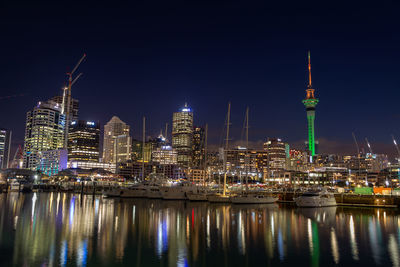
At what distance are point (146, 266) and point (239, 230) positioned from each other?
16.2 metres

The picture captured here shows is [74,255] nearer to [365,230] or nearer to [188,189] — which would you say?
[365,230]

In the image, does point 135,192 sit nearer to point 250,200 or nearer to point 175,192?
point 175,192

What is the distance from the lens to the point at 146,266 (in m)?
19.5

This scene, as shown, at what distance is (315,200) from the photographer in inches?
2562

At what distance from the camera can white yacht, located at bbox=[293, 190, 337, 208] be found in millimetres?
64625

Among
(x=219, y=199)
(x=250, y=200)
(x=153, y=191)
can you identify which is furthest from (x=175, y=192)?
(x=250, y=200)

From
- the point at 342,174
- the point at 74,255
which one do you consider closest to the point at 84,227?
the point at 74,255

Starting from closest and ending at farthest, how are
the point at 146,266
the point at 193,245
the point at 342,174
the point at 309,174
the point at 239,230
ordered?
the point at 146,266
the point at 193,245
the point at 239,230
the point at 309,174
the point at 342,174

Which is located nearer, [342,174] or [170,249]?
[170,249]

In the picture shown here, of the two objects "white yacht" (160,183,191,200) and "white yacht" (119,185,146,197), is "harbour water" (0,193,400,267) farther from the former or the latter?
"white yacht" (119,185,146,197)

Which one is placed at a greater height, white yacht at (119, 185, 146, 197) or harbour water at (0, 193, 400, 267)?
white yacht at (119, 185, 146, 197)

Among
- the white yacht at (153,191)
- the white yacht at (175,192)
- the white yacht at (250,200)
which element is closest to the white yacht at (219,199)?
the white yacht at (250,200)

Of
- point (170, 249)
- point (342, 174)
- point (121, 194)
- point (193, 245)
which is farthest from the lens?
point (342, 174)

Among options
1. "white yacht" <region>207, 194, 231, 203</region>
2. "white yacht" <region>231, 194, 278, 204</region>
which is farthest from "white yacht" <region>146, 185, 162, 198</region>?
"white yacht" <region>231, 194, 278, 204</region>
